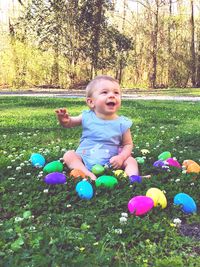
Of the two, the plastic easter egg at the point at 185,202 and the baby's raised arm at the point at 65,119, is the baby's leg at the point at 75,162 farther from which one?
the plastic easter egg at the point at 185,202

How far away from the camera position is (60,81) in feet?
93.9

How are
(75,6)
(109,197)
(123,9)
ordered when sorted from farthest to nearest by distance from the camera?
1. (123,9)
2. (75,6)
3. (109,197)

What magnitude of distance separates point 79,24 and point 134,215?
85.4ft

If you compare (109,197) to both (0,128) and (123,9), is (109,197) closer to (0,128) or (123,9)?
(0,128)

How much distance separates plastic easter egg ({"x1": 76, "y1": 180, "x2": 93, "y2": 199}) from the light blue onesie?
2.95 ft

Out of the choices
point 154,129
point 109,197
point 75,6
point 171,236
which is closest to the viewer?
point 171,236

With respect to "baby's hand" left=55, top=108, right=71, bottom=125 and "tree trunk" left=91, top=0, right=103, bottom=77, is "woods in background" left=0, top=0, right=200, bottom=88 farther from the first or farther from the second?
"baby's hand" left=55, top=108, right=71, bottom=125

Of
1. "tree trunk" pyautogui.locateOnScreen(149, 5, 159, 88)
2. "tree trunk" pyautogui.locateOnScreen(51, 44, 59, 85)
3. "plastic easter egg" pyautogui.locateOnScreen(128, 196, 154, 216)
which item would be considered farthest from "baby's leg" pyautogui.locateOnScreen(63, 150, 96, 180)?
"tree trunk" pyautogui.locateOnScreen(149, 5, 159, 88)

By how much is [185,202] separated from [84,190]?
0.76 metres

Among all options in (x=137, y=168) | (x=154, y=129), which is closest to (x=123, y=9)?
(x=154, y=129)

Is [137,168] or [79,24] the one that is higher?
[79,24]

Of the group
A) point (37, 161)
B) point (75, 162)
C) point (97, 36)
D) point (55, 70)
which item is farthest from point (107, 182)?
point (97, 36)

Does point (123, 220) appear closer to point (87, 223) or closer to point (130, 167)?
point (87, 223)

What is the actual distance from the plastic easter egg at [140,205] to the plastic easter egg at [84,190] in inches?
15.4
